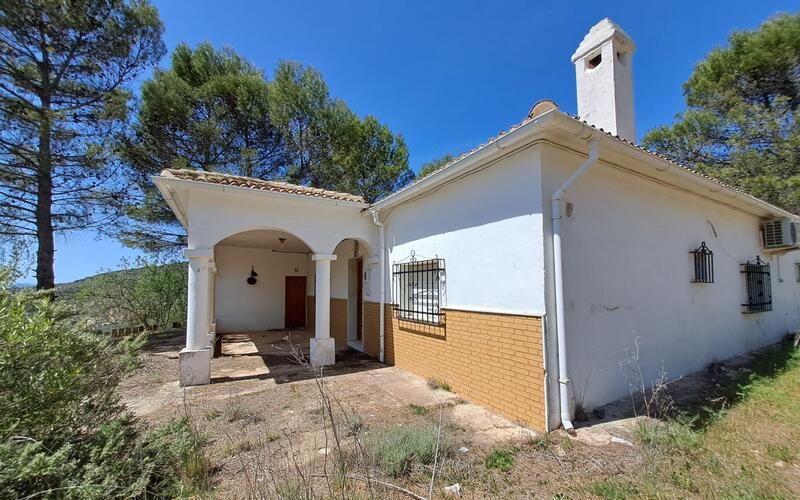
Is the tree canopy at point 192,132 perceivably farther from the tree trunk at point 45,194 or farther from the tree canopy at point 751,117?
the tree canopy at point 751,117

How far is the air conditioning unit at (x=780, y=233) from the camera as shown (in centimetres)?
905

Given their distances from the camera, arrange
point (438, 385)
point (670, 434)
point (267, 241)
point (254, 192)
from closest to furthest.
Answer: point (670, 434), point (438, 385), point (254, 192), point (267, 241)

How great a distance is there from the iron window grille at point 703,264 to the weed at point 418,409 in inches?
245

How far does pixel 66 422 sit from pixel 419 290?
5.73m

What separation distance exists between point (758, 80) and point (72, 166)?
984 inches

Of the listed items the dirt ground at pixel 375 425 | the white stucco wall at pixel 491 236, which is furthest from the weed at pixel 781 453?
the white stucco wall at pixel 491 236

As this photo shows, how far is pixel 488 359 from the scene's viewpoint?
5.39 metres

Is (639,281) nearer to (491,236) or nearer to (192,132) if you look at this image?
(491,236)

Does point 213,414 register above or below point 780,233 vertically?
below

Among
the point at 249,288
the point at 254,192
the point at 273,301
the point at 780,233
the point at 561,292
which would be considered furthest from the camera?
the point at 273,301

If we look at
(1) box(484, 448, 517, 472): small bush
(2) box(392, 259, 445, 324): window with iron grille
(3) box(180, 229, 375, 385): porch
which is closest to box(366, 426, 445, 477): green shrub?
(1) box(484, 448, 517, 472): small bush

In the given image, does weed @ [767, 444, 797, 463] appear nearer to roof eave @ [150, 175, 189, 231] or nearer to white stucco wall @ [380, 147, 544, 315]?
white stucco wall @ [380, 147, 544, 315]

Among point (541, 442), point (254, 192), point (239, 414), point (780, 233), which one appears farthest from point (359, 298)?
point (780, 233)

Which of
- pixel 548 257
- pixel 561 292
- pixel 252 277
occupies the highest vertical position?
pixel 548 257
